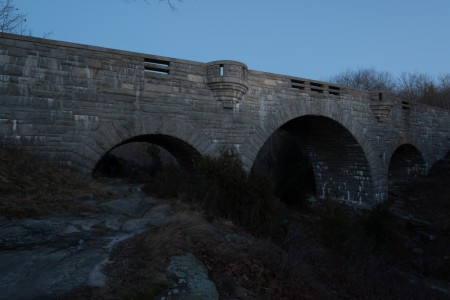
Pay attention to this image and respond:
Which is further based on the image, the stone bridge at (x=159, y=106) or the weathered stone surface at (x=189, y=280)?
the stone bridge at (x=159, y=106)

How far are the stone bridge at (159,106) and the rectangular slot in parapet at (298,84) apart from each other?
1.4 inches

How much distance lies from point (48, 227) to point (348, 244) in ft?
20.6

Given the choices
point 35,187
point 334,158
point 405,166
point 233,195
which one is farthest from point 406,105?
point 35,187

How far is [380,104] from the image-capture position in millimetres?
15289

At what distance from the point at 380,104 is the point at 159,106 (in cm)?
1069

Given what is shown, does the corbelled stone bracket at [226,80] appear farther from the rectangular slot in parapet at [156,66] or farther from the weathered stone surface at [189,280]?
the weathered stone surface at [189,280]

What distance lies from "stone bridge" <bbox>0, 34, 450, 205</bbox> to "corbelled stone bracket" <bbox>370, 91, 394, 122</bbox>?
0.05 metres

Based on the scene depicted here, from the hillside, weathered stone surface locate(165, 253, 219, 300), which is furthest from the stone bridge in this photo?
weathered stone surface locate(165, 253, 219, 300)

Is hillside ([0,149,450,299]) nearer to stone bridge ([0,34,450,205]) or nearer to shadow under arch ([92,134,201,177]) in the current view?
stone bridge ([0,34,450,205])

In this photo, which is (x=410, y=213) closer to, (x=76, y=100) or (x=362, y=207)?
(x=362, y=207)

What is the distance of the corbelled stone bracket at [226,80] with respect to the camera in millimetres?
9930

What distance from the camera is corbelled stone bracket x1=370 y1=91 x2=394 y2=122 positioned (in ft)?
50.2

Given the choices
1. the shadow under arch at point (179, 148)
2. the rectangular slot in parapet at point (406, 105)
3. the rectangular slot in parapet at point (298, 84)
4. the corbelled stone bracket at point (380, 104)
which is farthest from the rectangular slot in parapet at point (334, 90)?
the shadow under arch at point (179, 148)

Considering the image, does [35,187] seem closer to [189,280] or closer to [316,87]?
[189,280]
